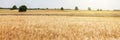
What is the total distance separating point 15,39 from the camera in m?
9.72

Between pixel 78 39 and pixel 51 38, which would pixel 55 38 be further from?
pixel 78 39

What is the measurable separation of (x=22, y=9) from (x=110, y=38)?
3288 inches

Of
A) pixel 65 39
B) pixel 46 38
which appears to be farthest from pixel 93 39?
pixel 46 38

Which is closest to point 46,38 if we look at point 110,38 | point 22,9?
point 110,38

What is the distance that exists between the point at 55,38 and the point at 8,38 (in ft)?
5.39

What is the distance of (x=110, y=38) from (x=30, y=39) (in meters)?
2.99

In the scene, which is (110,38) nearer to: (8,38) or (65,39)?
(65,39)

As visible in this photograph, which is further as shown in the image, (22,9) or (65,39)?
(22,9)

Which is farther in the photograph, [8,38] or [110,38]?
[110,38]

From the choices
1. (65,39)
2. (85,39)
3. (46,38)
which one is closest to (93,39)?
(85,39)

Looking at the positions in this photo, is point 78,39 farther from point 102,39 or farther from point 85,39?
point 102,39

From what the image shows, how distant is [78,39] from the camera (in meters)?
9.77

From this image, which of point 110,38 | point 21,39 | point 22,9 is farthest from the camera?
point 22,9

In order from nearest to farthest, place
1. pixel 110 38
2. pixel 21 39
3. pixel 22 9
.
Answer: pixel 21 39, pixel 110 38, pixel 22 9
